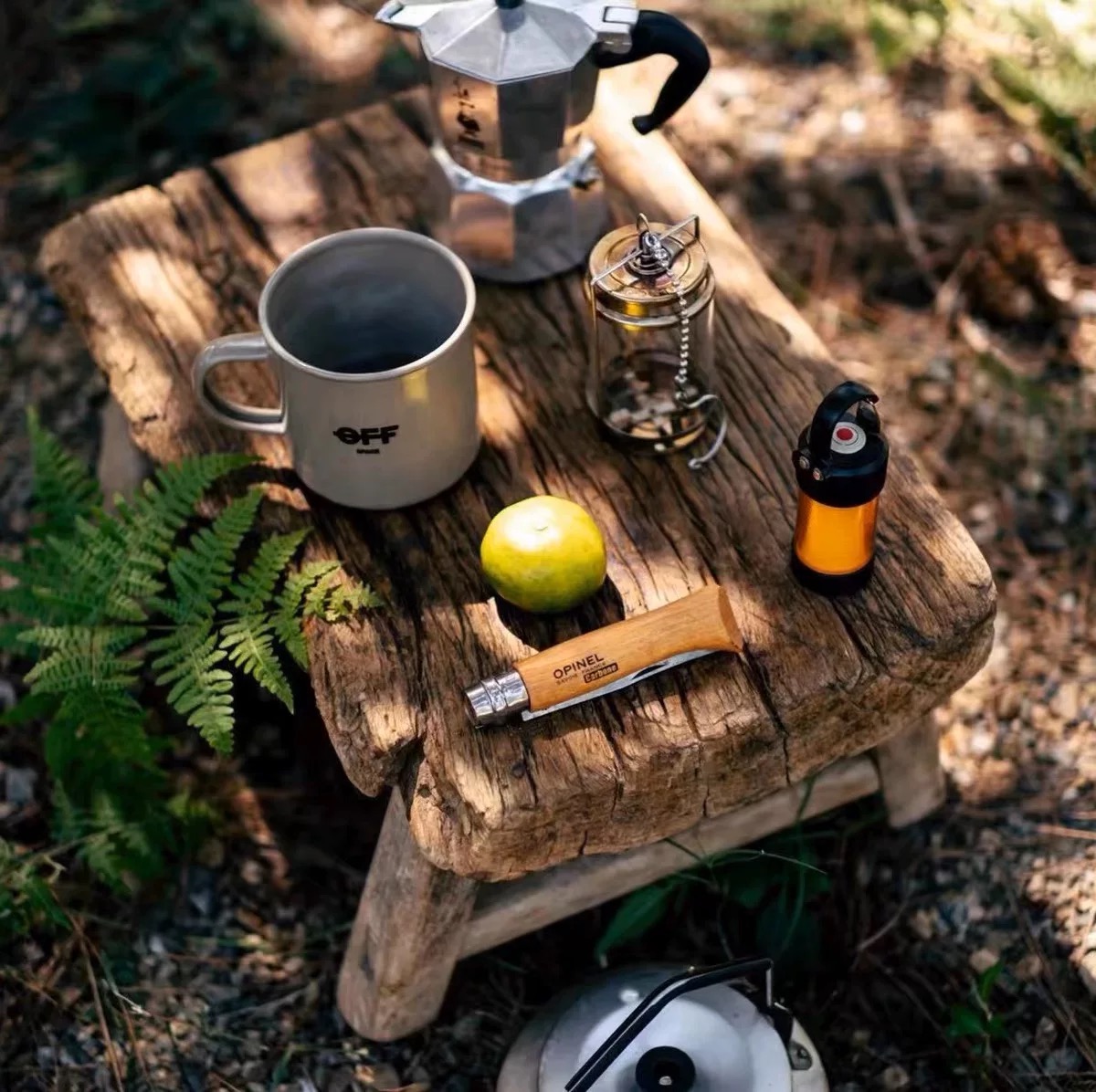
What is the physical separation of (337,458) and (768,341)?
62 cm

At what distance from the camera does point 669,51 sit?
68.7 inches

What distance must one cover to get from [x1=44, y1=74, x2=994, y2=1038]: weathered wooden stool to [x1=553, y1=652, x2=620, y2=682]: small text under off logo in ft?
0.19

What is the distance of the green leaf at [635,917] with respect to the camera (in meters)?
1.95

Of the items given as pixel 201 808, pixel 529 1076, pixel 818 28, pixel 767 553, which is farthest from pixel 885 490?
pixel 818 28

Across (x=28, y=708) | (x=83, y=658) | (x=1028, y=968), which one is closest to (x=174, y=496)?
(x=83, y=658)

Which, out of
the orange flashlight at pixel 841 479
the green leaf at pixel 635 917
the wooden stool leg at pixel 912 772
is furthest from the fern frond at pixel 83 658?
the wooden stool leg at pixel 912 772

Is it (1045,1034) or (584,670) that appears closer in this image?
(584,670)

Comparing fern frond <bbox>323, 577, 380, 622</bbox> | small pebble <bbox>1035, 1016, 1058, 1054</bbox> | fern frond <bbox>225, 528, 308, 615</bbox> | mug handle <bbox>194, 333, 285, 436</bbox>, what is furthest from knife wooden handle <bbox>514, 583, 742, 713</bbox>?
small pebble <bbox>1035, 1016, 1058, 1054</bbox>

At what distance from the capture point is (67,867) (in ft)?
Answer: 7.13

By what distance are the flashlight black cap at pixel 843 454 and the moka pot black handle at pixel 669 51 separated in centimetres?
52

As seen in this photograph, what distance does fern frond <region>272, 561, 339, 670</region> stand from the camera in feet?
5.44

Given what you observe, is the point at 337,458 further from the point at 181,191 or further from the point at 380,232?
the point at 181,191

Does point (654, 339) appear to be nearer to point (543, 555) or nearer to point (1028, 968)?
point (543, 555)

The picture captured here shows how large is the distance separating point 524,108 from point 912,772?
109cm
